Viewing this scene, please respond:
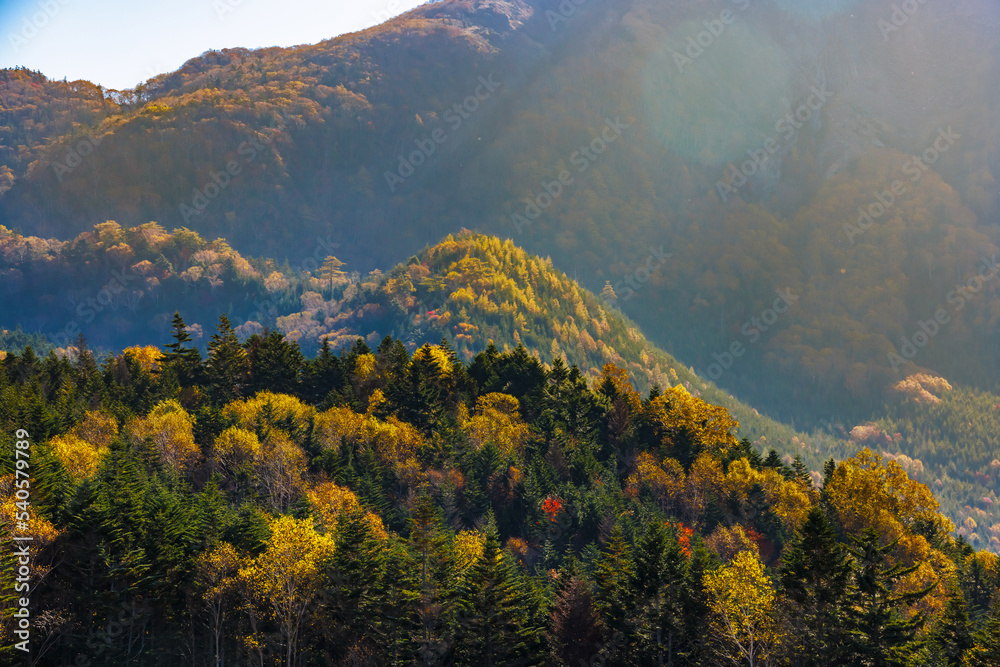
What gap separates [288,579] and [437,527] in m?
18.9

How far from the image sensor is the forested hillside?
85812 mm

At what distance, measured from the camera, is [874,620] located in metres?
74.7

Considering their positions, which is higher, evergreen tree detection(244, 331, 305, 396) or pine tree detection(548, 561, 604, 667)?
evergreen tree detection(244, 331, 305, 396)

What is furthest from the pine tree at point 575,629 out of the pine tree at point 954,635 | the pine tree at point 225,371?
the pine tree at point 225,371

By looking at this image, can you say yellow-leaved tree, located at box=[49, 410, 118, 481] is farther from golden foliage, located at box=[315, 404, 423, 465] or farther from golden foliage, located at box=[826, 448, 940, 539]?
golden foliage, located at box=[826, 448, 940, 539]

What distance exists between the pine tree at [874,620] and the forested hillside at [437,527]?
9.1 inches

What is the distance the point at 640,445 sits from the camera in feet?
571

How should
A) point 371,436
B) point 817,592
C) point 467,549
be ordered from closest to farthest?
point 817,592 < point 467,549 < point 371,436

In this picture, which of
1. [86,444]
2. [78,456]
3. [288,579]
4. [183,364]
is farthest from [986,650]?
[183,364]

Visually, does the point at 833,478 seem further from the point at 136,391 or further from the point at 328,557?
the point at 136,391

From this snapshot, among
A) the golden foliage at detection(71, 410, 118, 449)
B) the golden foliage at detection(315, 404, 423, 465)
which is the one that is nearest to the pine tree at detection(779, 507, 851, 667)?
the golden foliage at detection(315, 404, 423, 465)

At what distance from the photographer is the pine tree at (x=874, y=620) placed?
74000 millimetres

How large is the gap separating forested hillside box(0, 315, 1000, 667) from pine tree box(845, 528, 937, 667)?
0.23 metres

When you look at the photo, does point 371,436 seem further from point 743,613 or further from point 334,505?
point 743,613
